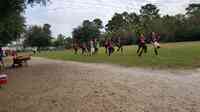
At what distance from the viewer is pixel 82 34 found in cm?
13025

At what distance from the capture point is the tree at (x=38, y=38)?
5207 inches

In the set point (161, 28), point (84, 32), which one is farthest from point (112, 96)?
point (84, 32)

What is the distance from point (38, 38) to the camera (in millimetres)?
132250

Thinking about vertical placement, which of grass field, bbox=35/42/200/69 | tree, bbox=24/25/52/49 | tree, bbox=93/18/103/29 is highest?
tree, bbox=93/18/103/29

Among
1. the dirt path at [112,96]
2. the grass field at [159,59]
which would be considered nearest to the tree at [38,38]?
the grass field at [159,59]

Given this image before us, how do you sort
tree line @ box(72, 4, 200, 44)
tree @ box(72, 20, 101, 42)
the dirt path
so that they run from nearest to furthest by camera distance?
the dirt path, tree line @ box(72, 4, 200, 44), tree @ box(72, 20, 101, 42)

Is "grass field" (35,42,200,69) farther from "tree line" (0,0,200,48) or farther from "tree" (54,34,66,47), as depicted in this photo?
"tree" (54,34,66,47)

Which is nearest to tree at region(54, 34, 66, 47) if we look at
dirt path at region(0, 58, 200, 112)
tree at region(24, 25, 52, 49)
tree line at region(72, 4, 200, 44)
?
tree at region(24, 25, 52, 49)

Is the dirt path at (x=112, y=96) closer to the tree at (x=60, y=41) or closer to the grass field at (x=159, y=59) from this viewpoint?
the grass field at (x=159, y=59)

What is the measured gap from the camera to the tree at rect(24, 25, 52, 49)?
132250 millimetres

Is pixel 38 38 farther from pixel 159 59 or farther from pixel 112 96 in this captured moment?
pixel 112 96

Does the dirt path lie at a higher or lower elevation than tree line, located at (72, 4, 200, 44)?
lower

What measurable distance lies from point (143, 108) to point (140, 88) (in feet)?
9.33

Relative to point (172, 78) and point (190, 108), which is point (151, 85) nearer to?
point (172, 78)
